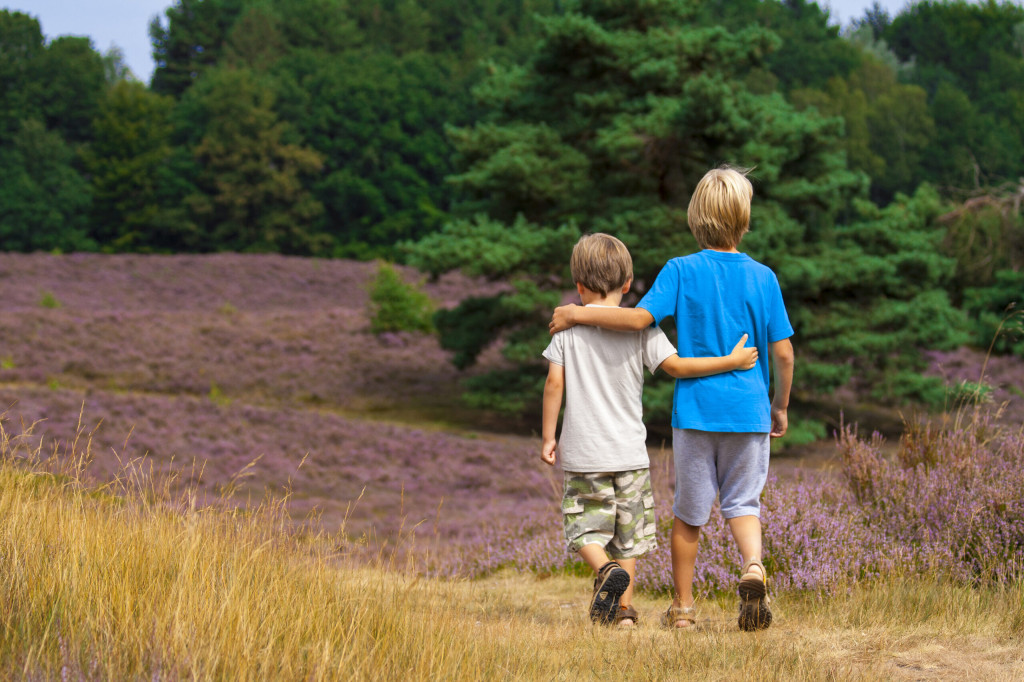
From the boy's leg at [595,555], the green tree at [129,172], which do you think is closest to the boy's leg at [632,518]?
the boy's leg at [595,555]

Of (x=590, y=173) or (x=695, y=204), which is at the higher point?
(x=590, y=173)

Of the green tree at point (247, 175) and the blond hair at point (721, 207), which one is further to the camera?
the green tree at point (247, 175)

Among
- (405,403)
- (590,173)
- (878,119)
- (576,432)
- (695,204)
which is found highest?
(878,119)

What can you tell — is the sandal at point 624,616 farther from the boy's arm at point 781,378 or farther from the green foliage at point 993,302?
the green foliage at point 993,302

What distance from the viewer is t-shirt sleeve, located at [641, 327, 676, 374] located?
353 cm

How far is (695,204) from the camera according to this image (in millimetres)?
3484

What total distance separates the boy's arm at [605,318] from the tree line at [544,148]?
30.6 ft

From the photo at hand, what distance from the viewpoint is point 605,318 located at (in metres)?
3.51

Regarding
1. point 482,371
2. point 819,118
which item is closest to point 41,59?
point 482,371

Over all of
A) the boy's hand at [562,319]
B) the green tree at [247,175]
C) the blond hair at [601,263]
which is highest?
the green tree at [247,175]

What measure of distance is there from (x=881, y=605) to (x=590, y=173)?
1211cm

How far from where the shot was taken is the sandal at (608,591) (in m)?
3.38

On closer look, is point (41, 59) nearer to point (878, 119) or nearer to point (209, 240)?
point (209, 240)

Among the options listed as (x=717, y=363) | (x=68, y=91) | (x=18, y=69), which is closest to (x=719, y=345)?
(x=717, y=363)
